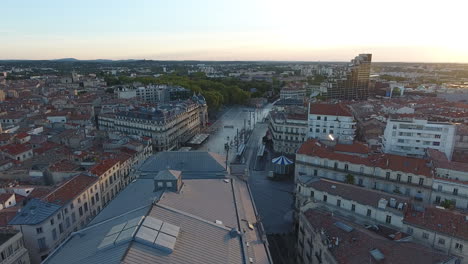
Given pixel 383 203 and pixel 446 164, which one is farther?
pixel 446 164

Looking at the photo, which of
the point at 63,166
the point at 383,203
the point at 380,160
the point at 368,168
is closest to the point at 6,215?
the point at 63,166

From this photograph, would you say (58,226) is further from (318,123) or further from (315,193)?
(318,123)

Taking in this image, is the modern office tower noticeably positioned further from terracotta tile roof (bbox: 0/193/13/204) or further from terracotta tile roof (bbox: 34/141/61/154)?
terracotta tile roof (bbox: 0/193/13/204)

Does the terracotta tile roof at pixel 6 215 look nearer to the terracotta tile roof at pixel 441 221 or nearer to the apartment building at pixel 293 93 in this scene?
the terracotta tile roof at pixel 441 221

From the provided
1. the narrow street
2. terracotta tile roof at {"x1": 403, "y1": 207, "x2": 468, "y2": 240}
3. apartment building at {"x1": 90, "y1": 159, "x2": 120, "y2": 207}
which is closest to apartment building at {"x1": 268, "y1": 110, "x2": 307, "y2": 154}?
the narrow street

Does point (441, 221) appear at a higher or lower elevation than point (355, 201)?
higher

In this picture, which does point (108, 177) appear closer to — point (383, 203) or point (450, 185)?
point (383, 203)

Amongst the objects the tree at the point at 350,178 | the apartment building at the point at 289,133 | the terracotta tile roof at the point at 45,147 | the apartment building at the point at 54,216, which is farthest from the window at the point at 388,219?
the terracotta tile roof at the point at 45,147

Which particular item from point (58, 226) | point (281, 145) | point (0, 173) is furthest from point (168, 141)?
point (58, 226)
